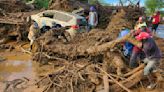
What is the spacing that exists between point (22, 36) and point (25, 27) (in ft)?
1.73

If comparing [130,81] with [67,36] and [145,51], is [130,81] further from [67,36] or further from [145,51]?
[67,36]

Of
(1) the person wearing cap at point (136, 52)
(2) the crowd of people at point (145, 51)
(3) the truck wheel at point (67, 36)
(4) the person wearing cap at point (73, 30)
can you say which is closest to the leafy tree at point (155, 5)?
(4) the person wearing cap at point (73, 30)

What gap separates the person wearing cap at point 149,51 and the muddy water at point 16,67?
13.9 feet

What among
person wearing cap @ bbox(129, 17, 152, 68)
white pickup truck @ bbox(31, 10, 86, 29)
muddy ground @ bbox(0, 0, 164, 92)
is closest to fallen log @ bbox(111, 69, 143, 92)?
muddy ground @ bbox(0, 0, 164, 92)

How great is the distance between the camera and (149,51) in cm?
874

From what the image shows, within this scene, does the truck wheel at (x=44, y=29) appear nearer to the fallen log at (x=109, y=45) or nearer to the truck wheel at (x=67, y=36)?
the truck wheel at (x=67, y=36)

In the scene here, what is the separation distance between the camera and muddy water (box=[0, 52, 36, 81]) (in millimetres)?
11328

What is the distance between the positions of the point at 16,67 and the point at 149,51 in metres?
5.92

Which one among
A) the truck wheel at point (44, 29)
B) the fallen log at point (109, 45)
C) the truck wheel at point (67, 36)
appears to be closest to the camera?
the fallen log at point (109, 45)

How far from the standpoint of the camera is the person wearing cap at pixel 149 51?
8.68m

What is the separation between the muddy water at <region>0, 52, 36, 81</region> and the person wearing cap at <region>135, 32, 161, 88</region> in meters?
4.23

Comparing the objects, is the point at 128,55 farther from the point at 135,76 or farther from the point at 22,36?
the point at 22,36

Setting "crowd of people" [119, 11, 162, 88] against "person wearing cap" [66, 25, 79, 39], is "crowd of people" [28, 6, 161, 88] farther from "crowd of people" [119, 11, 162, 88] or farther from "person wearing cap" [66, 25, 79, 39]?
"person wearing cap" [66, 25, 79, 39]

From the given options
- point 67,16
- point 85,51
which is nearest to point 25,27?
point 67,16
